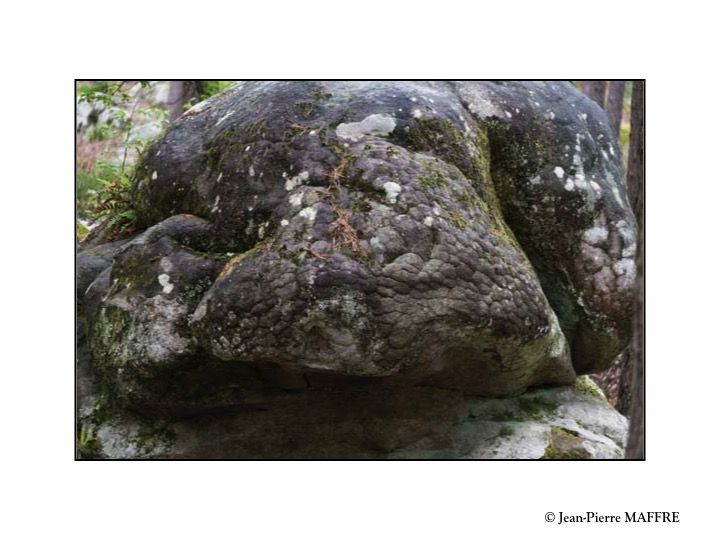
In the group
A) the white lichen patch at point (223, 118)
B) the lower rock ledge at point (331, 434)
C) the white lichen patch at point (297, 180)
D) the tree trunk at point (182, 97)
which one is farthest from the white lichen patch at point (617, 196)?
the tree trunk at point (182, 97)

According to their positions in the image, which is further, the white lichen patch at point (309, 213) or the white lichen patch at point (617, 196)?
the white lichen patch at point (617, 196)

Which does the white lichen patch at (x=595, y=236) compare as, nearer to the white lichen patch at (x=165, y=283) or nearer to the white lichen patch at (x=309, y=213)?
the white lichen patch at (x=309, y=213)

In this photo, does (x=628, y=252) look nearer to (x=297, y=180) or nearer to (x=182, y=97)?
(x=297, y=180)

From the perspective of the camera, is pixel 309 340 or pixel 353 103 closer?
pixel 309 340

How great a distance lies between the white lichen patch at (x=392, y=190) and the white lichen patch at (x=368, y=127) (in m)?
0.46

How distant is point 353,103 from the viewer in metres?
4.29

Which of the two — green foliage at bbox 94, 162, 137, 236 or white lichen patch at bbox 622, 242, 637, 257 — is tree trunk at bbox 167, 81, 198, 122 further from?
white lichen patch at bbox 622, 242, 637, 257

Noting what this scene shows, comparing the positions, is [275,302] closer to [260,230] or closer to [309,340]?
[309,340]


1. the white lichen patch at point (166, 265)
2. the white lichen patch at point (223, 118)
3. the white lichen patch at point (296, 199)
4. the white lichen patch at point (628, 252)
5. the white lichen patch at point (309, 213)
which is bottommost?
the white lichen patch at point (166, 265)

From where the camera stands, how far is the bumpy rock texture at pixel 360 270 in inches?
141

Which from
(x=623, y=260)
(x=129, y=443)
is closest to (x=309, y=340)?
(x=129, y=443)

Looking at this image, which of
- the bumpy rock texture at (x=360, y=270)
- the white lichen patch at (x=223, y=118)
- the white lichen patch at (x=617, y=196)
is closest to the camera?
the bumpy rock texture at (x=360, y=270)

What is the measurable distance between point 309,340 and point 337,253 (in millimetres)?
484
